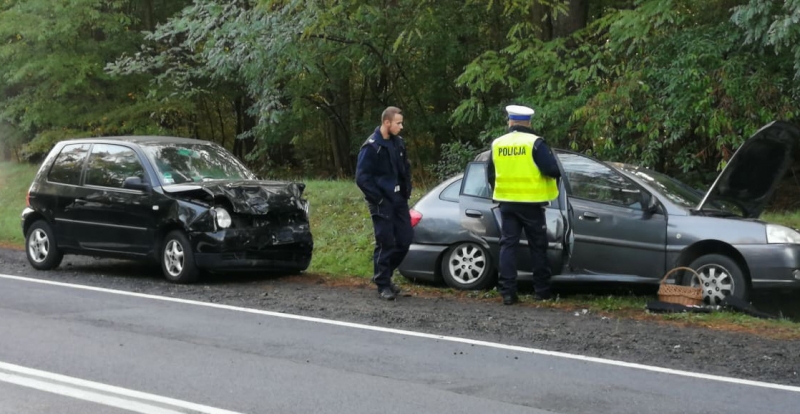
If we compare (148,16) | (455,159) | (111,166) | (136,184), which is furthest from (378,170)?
(148,16)

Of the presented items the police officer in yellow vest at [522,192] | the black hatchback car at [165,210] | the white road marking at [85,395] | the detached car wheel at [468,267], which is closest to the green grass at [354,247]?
the detached car wheel at [468,267]

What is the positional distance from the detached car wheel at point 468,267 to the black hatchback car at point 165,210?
79.9 inches

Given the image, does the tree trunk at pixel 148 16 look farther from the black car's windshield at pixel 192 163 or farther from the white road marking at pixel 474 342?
the white road marking at pixel 474 342

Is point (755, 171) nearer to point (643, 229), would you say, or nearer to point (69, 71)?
point (643, 229)

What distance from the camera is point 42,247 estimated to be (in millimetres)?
12648

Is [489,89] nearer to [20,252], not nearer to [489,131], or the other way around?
[489,131]

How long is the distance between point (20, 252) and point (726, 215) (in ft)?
35.8

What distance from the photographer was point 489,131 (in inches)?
636

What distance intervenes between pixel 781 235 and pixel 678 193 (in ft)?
4.13

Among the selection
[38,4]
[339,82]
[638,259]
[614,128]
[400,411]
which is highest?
[38,4]

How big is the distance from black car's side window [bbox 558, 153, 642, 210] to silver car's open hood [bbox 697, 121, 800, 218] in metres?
0.68

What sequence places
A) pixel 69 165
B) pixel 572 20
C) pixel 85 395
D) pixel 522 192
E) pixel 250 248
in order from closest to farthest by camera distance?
pixel 85 395
pixel 522 192
pixel 250 248
pixel 69 165
pixel 572 20

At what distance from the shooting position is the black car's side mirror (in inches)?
449

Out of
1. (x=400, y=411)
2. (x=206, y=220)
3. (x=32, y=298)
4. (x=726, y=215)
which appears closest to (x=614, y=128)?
(x=726, y=215)
